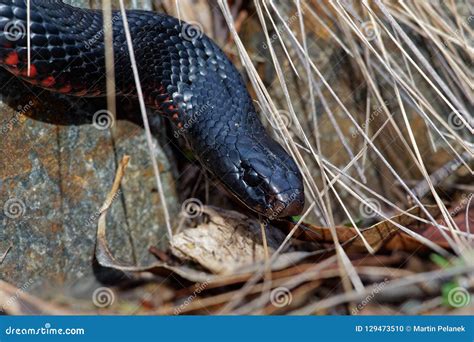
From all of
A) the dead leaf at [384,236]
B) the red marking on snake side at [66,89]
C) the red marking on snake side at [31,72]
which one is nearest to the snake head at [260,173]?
the dead leaf at [384,236]

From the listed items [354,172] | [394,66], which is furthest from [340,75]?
[354,172]

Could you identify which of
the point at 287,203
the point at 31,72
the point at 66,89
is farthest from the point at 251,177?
the point at 31,72

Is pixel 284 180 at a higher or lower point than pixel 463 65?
lower

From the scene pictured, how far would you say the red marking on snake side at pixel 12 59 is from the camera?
2.88m

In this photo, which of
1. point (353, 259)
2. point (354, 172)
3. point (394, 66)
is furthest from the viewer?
point (354, 172)

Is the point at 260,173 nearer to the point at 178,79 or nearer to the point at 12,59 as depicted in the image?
the point at 178,79

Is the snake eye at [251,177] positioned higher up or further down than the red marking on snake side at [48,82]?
further down

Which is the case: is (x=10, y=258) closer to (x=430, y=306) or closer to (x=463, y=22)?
(x=430, y=306)

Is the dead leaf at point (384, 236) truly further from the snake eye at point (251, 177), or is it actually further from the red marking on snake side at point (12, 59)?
the red marking on snake side at point (12, 59)

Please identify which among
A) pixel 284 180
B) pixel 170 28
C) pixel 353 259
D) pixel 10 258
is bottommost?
pixel 10 258

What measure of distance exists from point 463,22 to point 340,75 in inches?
31.8

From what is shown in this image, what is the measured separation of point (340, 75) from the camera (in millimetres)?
3844

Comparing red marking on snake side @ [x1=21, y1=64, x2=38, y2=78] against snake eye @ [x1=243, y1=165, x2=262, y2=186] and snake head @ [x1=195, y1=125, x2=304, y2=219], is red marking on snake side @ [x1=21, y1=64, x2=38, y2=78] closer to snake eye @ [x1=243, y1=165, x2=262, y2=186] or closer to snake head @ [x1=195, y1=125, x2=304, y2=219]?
snake head @ [x1=195, y1=125, x2=304, y2=219]

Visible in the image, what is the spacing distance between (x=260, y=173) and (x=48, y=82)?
119cm
